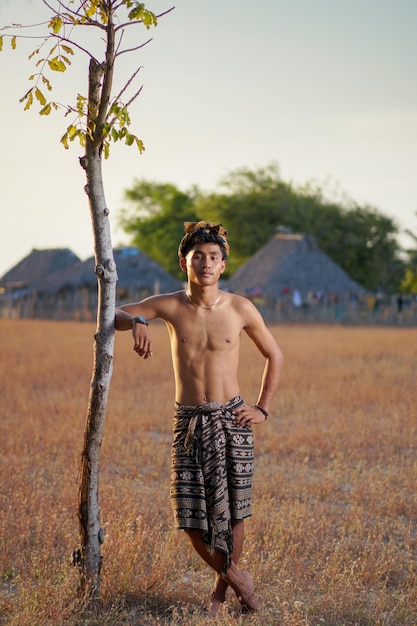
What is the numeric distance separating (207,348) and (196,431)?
16.1 inches

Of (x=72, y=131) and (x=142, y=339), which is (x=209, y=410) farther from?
(x=72, y=131)

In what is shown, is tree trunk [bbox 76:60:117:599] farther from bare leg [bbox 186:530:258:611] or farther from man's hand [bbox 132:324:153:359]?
bare leg [bbox 186:530:258:611]

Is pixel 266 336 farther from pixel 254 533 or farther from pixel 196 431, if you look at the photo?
pixel 254 533

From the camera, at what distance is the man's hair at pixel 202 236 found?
13.8 feet

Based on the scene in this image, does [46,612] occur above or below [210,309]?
below

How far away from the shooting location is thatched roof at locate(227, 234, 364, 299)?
38534 mm

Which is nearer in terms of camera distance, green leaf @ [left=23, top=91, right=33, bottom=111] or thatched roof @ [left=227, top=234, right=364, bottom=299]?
green leaf @ [left=23, top=91, right=33, bottom=111]

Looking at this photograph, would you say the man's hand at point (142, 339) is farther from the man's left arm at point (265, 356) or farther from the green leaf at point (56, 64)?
the green leaf at point (56, 64)

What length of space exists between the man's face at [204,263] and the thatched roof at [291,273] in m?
33.4

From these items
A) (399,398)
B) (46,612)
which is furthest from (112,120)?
(399,398)

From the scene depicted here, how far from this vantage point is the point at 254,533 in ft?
17.8

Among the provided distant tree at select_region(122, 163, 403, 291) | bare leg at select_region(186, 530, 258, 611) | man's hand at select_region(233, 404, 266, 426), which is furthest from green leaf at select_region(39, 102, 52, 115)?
distant tree at select_region(122, 163, 403, 291)

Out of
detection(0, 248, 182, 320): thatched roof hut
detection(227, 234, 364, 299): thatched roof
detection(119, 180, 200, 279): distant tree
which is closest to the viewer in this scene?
detection(0, 248, 182, 320): thatched roof hut

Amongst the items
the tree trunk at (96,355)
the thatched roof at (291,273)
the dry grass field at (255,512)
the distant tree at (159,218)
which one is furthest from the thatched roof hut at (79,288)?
the tree trunk at (96,355)
